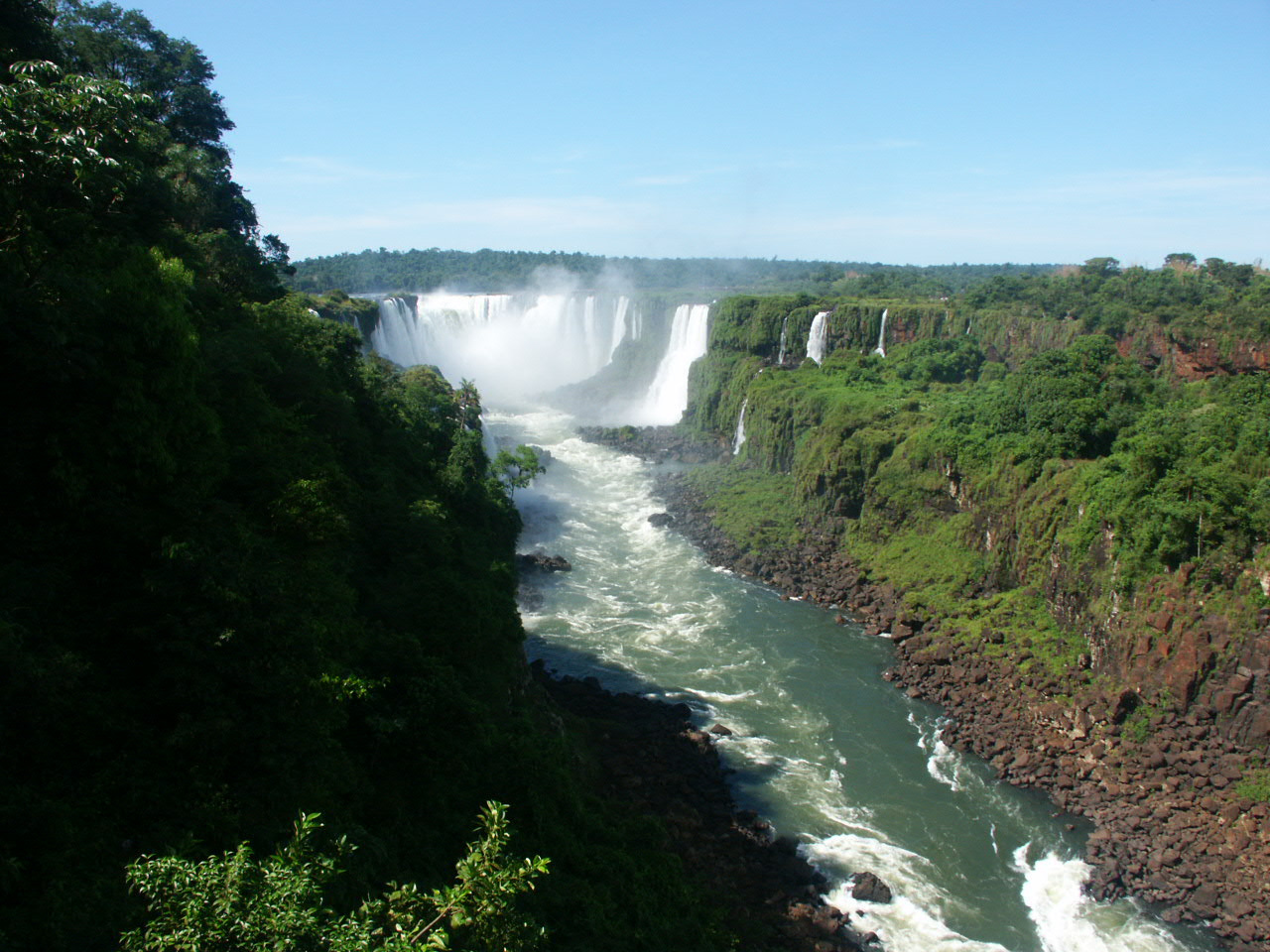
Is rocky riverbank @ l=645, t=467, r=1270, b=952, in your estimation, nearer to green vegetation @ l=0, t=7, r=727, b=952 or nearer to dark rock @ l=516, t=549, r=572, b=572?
green vegetation @ l=0, t=7, r=727, b=952

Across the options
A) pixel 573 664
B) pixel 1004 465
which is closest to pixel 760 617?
pixel 573 664

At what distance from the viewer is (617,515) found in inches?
1578

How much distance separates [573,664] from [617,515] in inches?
618

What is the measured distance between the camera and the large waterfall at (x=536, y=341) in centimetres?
6078

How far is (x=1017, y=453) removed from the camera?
28.6m

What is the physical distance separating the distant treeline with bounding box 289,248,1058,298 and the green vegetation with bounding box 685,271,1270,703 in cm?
3461

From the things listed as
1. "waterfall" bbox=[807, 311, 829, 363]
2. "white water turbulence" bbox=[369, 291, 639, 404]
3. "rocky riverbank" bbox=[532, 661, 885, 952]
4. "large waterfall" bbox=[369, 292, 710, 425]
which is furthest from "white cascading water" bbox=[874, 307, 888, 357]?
"rocky riverbank" bbox=[532, 661, 885, 952]

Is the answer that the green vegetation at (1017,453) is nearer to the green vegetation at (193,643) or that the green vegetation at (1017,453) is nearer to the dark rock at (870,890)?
the dark rock at (870,890)

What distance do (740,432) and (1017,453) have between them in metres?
20.8

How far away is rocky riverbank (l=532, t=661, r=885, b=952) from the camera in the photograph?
1465cm

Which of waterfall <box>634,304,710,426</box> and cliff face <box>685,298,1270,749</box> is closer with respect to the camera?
cliff face <box>685,298,1270,749</box>

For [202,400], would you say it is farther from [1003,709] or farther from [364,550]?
[1003,709]

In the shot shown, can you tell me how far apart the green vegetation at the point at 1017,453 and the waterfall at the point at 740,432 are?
50 cm

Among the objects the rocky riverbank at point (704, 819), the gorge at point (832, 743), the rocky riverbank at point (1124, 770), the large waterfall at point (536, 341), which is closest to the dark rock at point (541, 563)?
the gorge at point (832, 743)
